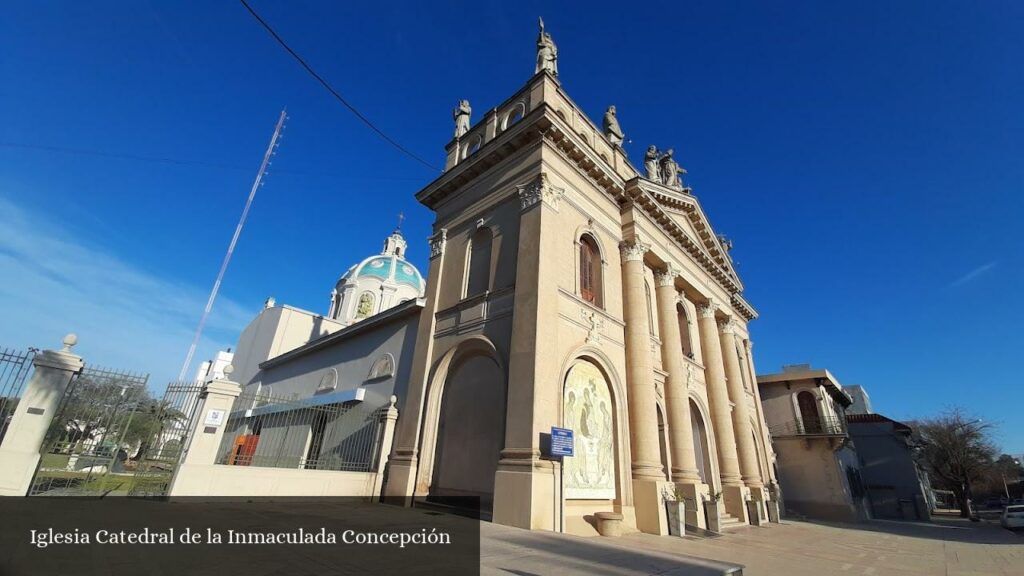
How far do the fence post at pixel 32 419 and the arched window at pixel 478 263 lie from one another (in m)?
8.84

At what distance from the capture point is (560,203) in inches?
495

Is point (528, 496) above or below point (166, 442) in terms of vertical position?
below

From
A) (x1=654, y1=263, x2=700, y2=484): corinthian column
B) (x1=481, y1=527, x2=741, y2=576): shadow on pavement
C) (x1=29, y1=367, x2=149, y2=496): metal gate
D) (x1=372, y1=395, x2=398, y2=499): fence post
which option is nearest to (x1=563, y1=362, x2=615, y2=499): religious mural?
(x1=481, y1=527, x2=741, y2=576): shadow on pavement

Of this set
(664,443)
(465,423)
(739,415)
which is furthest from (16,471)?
(739,415)

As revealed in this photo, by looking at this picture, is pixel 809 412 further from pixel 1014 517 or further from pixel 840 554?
pixel 840 554

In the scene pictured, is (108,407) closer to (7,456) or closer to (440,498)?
(7,456)

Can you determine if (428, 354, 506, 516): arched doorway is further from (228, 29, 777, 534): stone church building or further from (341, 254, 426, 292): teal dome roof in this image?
(341, 254, 426, 292): teal dome roof

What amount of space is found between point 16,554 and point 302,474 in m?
7.29

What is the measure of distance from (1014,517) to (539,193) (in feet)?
87.5

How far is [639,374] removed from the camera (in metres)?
12.9

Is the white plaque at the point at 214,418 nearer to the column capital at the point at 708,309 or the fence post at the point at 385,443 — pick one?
the fence post at the point at 385,443

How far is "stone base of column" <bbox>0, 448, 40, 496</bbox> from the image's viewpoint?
24.0 ft

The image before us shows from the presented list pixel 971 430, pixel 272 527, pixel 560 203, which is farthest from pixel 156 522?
pixel 971 430

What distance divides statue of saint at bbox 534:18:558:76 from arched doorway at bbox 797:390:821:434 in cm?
2483
